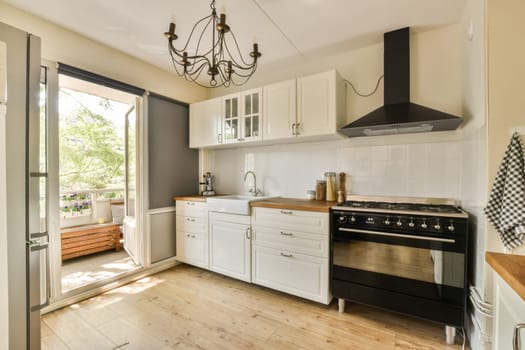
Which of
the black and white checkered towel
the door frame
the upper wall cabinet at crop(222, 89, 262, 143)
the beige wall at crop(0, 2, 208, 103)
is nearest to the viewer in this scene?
the black and white checkered towel

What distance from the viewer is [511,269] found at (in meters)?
0.80

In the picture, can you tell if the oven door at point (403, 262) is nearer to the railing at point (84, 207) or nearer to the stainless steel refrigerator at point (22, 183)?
the stainless steel refrigerator at point (22, 183)

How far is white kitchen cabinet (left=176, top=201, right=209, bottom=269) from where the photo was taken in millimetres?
2926

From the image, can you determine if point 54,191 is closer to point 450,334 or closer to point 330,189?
point 330,189

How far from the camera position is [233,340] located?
1765 millimetres

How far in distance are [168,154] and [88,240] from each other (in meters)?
1.86

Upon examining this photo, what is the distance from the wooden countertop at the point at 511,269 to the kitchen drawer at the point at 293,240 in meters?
1.27

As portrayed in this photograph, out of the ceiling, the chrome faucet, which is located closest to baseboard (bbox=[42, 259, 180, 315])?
the chrome faucet

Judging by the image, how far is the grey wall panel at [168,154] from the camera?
3.00 m

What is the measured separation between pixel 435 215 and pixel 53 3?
336 centimetres

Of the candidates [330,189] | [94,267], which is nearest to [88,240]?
[94,267]

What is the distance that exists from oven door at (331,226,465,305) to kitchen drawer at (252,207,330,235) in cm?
15

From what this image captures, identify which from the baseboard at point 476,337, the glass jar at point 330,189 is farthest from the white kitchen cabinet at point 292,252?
the baseboard at point 476,337

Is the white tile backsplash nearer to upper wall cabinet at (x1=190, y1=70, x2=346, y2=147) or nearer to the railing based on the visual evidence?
upper wall cabinet at (x1=190, y1=70, x2=346, y2=147)
